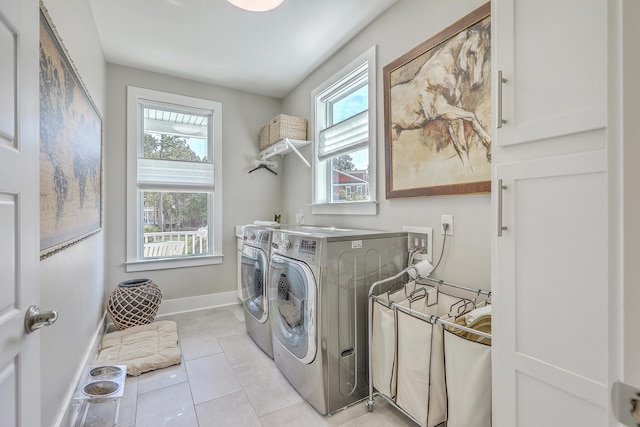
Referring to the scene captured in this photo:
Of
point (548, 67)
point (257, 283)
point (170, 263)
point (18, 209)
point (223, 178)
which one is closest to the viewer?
point (18, 209)

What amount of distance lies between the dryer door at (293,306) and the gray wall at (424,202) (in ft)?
2.67

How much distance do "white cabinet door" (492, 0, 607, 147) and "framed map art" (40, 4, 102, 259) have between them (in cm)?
178

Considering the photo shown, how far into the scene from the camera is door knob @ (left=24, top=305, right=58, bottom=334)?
790 millimetres

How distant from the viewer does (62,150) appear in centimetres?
148

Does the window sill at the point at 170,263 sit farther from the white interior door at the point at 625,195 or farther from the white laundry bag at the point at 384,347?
the white interior door at the point at 625,195

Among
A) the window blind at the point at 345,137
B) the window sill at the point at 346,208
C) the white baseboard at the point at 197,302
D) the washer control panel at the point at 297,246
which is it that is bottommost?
the white baseboard at the point at 197,302

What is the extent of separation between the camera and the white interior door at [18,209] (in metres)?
0.70

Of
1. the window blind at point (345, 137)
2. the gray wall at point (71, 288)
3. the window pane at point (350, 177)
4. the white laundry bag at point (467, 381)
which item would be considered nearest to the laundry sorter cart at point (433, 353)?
the white laundry bag at point (467, 381)

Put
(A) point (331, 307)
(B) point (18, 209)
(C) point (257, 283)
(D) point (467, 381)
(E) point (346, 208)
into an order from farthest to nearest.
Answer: (E) point (346, 208), (C) point (257, 283), (A) point (331, 307), (D) point (467, 381), (B) point (18, 209)

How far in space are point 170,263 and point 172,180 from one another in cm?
94

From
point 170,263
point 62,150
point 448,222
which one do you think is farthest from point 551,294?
point 170,263

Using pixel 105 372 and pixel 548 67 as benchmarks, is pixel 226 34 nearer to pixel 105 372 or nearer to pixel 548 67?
pixel 548 67

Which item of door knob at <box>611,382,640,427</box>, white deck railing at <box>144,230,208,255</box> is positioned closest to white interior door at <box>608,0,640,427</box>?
door knob at <box>611,382,640,427</box>

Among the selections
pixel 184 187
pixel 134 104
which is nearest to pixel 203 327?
pixel 184 187
